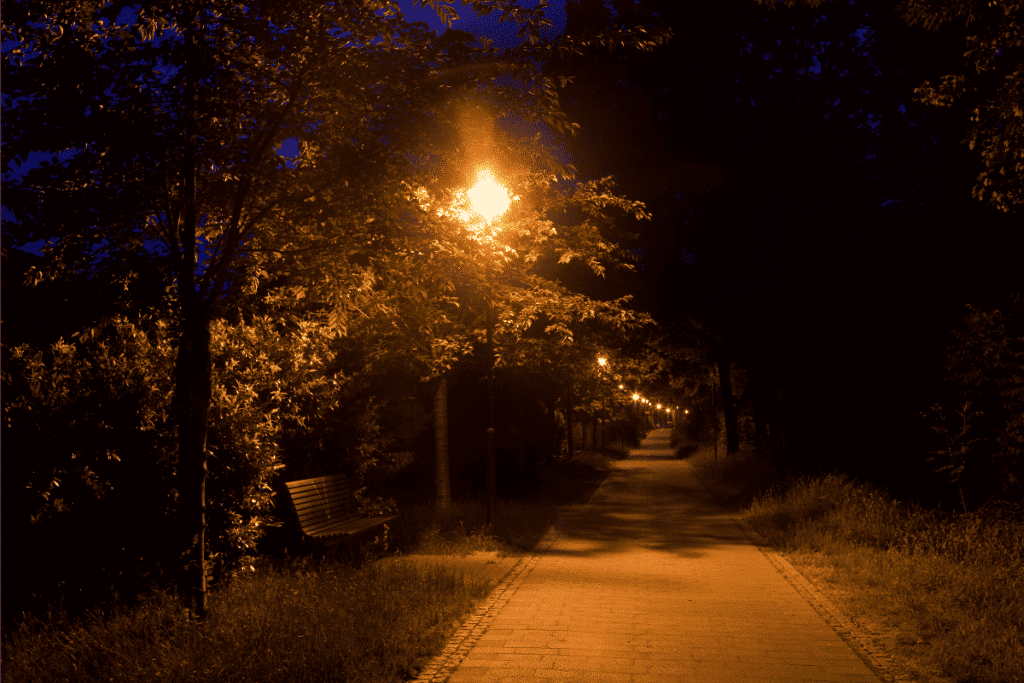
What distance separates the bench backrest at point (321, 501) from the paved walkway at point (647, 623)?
2.50m

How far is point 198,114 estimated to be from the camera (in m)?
5.80

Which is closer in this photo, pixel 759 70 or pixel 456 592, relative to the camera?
pixel 456 592

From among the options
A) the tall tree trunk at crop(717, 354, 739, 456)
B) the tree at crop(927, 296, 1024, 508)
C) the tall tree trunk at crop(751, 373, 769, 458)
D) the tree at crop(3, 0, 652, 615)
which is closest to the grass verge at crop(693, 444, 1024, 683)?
the tree at crop(927, 296, 1024, 508)

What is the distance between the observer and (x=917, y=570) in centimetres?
862

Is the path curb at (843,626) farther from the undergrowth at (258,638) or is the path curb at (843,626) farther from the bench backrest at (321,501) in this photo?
the bench backrest at (321,501)

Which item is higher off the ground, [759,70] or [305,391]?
[759,70]

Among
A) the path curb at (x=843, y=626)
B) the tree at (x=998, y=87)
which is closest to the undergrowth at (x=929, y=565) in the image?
the path curb at (x=843, y=626)

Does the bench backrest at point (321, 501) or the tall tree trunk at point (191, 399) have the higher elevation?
the tall tree trunk at point (191, 399)

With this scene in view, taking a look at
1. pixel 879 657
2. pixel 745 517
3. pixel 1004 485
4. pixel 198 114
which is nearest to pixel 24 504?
pixel 198 114

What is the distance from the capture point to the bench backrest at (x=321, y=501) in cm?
952

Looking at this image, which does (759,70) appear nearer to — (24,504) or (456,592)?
(456,592)

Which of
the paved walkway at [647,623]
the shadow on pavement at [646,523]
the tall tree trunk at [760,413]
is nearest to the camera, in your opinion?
the paved walkway at [647,623]

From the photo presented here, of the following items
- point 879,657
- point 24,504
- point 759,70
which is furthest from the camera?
point 759,70

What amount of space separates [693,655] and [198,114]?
5.56 m
